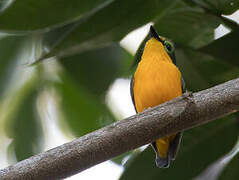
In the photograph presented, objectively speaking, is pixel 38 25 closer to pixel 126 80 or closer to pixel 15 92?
pixel 15 92

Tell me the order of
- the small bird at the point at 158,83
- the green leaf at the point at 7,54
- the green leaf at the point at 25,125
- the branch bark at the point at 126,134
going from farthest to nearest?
the green leaf at the point at 25,125, the small bird at the point at 158,83, the green leaf at the point at 7,54, the branch bark at the point at 126,134

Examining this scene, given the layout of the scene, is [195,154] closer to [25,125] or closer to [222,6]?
[222,6]

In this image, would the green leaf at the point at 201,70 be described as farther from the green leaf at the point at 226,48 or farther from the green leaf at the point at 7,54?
the green leaf at the point at 7,54

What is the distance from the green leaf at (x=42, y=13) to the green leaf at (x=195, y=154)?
0.90 m

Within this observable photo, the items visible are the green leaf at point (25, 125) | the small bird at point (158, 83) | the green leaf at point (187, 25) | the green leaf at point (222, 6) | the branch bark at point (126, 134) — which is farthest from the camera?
the green leaf at point (25, 125)

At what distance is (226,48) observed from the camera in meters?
2.47

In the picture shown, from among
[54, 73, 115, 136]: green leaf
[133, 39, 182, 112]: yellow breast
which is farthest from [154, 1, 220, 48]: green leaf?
[54, 73, 115, 136]: green leaf

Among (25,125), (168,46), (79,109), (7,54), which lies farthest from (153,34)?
(25,125)

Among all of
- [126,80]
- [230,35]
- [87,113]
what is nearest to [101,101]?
[87,113]

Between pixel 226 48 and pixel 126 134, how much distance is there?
3.24 ft

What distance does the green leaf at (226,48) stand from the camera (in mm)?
2463

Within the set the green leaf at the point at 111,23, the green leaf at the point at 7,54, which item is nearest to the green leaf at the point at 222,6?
the green leaf at the point at 111,23

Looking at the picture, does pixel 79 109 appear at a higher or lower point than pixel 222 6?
lower

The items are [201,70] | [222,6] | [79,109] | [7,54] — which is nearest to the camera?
[222,6]
